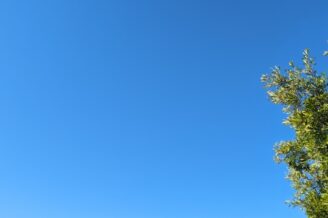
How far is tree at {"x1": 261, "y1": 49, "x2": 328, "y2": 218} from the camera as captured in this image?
32.4 m

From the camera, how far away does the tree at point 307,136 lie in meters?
32.4

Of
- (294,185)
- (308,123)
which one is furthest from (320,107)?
(294,185)

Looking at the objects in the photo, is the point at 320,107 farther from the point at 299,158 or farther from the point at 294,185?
the point at 294,185

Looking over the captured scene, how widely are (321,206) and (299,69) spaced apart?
1366cm

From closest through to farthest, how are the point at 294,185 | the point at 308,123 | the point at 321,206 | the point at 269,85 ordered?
the point at 321,206, the point at 308,123, the point at 294,185, the point at 269,85

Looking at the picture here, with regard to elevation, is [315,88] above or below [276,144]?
above

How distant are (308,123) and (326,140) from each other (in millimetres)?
2262

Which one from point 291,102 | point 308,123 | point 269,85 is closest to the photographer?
point 308,123

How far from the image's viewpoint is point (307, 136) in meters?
33.4

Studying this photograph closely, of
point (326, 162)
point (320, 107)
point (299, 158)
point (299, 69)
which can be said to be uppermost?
point (299, 69)

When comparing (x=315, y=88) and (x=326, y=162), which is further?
(x=315, y=88)

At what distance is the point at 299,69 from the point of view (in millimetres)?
39312

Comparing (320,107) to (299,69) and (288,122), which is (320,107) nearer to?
(288,122)

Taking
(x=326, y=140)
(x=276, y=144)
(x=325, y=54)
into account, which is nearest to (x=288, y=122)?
(x=276, y=144)
